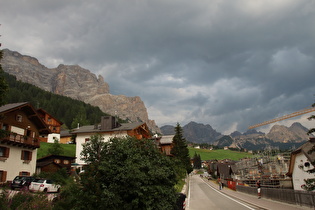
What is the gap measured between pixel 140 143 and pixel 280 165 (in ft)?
149

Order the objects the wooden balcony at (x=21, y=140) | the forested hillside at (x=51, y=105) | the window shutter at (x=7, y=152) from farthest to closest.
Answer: the forested hillside at (x=51, y=105)
the window shutter at (x=7, y=152)
the wooden balcony at (x=21, y=140)

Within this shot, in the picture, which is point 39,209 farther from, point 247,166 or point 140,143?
point 247,166

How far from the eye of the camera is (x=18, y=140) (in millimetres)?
30906

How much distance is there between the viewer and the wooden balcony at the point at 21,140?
1141 inches

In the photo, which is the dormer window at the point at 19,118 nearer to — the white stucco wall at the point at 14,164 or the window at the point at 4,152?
the white stucco wall at the point at 14,164

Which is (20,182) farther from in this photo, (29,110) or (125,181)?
(125,181)

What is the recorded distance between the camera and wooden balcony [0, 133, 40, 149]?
95.1 feet

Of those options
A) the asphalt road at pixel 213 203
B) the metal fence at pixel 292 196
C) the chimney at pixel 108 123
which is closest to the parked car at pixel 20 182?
the asphalt road at pixel 213 203

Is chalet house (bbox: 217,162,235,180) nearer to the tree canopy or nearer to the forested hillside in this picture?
the tree canopy

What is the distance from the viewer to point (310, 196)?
17.9 m

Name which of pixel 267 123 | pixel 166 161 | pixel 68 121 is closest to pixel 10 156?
pixel 166 161

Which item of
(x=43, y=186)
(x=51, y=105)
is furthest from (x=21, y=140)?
(x=51, y=105)

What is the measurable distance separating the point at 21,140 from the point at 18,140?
0.53 m

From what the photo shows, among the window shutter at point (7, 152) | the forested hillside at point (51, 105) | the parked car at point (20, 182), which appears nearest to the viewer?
the parked car at point (20, 182)
